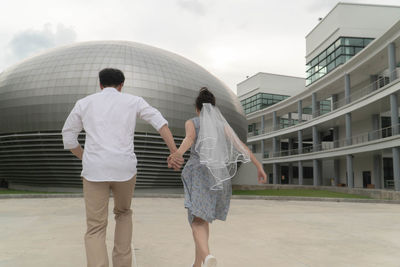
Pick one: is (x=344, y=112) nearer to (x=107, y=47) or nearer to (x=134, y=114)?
(x=107, y=47)

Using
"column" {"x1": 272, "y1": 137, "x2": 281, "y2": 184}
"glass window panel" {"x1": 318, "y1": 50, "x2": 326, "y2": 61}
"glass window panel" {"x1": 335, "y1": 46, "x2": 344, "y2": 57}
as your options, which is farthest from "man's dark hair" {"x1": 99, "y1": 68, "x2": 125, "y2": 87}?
"column" {"x1": 272, "y1": 137, "x2": 281, "y2": 184}

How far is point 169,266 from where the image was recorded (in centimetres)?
338

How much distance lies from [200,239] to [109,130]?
1.27m

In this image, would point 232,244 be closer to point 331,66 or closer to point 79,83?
point 79,83

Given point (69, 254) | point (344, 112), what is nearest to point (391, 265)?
point (69, 254)

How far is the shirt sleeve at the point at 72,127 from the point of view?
2.98 meters

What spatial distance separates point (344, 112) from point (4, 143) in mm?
25170

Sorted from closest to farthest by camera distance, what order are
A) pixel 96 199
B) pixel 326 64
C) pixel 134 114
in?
1. pixel 96 199
2. pixel 134 114
3. pixel 326 64

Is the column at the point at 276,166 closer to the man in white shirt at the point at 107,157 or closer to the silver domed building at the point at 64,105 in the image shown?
the silver domed building at the point at 64,105

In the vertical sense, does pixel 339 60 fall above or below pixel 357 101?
above

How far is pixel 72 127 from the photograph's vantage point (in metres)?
3.04

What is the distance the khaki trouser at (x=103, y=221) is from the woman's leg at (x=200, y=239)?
0.61 meters

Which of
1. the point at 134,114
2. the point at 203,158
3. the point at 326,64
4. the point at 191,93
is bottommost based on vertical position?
the point at 203,158

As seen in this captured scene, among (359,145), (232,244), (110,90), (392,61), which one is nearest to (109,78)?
(110,90)
